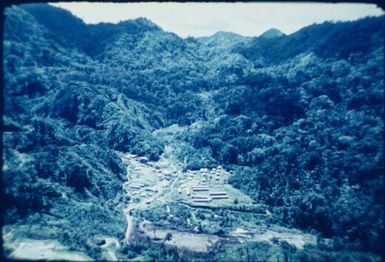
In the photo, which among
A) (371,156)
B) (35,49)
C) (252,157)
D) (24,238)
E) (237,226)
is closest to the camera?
(24,238)

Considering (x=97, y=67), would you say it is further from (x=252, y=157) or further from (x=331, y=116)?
(x=331, y=116)

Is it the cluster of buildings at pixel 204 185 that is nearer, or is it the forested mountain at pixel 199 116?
the forested mountain at pixel 199 116

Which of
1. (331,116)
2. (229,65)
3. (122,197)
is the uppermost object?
(229,65)

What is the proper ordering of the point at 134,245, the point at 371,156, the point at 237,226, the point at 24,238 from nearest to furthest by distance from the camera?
the point at 24,238 → the point at 134,245 → the point at 237,226 → the point at 371,156

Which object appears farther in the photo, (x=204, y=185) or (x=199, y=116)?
(x=199, y=116)

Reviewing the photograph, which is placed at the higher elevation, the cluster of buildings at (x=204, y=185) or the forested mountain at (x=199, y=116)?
the forested mountain at (x=199, y=116)

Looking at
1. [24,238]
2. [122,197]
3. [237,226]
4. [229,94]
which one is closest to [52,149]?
[122,197]

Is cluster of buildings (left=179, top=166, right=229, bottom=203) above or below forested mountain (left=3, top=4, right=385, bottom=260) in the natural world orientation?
below

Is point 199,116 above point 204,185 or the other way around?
above
